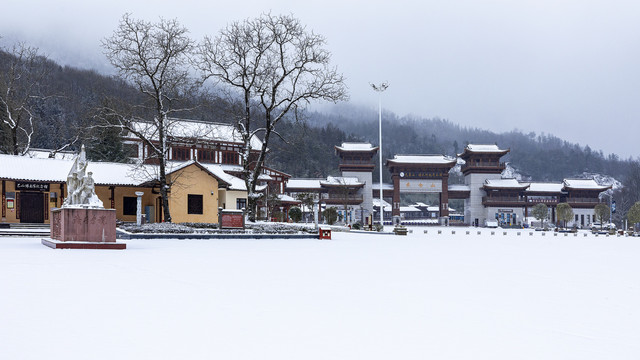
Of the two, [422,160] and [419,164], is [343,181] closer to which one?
[419,164]

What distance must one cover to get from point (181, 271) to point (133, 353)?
6.52 meters

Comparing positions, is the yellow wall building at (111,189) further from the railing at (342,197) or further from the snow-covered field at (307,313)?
the railing at (342,197)

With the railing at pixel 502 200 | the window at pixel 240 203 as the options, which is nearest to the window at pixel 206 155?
the window at pixel 240 203

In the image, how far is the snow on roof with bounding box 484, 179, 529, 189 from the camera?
7481cm

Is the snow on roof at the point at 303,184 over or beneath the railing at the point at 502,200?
over

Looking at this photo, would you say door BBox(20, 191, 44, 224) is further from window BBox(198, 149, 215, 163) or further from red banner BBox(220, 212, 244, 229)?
window BBox(198, 149, 215, 163)

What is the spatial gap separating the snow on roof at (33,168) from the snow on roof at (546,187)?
6690cm

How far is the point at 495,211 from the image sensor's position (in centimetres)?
7569


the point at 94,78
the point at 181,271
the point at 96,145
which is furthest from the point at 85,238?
the point at 94,78

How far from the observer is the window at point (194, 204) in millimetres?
33938

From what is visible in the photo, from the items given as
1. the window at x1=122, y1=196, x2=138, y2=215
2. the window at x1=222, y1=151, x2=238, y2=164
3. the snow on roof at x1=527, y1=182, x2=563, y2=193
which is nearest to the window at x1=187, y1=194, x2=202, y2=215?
the window at x1=122, y1=196, x2=138, y2=215

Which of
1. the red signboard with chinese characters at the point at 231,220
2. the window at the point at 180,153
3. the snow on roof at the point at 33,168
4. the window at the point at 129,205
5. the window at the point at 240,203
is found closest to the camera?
the red signboard with chinese characters at the point at 231,220

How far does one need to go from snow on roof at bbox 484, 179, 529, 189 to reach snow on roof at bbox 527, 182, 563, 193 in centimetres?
409

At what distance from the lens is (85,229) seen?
1766 centimetres
